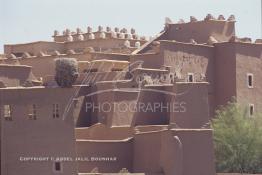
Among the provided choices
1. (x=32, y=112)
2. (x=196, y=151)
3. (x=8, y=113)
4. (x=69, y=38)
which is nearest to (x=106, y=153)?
(x=196, y=151)

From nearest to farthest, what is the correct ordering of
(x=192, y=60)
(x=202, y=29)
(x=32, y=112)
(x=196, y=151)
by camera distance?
(x=32, y=112), (x=196, y=151), (x=192, y=60), (x=202, y=29)

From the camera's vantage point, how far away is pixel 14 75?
1789 inches

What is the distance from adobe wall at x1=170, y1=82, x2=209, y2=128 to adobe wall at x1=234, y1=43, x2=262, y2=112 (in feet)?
27.7

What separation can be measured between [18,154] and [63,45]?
19963mm

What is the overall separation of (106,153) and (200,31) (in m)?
13.8

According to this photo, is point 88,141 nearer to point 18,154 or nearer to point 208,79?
point 18,154

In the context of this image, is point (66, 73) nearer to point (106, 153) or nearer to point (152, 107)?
point (106, 153)

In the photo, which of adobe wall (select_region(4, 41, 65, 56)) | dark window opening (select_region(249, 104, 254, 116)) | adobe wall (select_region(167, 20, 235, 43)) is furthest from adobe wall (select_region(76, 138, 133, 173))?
adobe wall (select_region(4, 41, 65, 56))

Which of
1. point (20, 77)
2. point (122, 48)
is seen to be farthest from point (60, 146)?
point (122, 48)

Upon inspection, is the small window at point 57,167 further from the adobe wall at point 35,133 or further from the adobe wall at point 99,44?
the adobe wall at point 99,44

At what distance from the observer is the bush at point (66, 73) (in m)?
40.7

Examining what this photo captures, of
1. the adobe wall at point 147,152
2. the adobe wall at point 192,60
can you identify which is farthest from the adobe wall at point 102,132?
the adobe wall at point 192,60

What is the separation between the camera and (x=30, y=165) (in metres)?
39.5

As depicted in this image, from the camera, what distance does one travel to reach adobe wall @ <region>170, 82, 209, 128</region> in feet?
141
